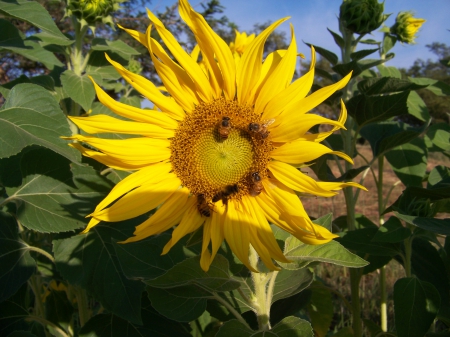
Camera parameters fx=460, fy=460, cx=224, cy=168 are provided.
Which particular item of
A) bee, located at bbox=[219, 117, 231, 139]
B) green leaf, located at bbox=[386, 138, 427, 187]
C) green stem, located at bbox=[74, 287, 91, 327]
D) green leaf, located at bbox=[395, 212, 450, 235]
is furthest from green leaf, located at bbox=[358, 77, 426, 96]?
green stem, located at bbox=[74, 287, 91, 327]

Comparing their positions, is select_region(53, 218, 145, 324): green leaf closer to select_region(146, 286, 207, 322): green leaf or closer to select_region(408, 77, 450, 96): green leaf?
select_region(146, 286, 207, 322): green leaf

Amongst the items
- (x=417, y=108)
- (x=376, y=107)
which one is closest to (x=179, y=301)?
(x=376, y=107)

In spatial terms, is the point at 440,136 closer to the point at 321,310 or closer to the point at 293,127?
the point at 321,310

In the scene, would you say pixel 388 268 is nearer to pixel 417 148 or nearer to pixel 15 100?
pixel 417 148

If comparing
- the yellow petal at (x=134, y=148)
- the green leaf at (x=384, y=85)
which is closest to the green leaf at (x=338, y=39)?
the green leaf at (x=384, y=85)

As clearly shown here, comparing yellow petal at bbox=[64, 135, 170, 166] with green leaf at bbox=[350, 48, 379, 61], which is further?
green leaf at bbox=[350, 48, 379, 61]

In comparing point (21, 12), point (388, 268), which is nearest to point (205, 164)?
point (21, 12)
